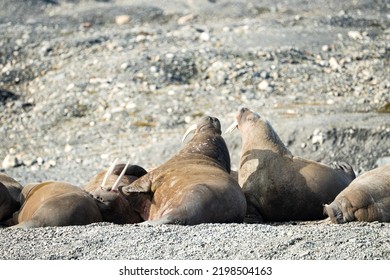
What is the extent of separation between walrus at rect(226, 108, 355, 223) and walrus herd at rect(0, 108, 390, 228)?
0.01m

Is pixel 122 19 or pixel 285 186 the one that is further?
pixel 122 19

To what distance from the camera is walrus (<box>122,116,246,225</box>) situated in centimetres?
1095

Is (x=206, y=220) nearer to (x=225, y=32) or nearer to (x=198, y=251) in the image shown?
(x=198, y=251)

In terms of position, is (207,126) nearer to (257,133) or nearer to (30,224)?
(257,133)

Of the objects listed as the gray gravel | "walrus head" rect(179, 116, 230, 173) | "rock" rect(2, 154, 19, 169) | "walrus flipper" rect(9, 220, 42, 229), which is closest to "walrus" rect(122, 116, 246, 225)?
"walrus head" rect(179, 116, 230, 173)

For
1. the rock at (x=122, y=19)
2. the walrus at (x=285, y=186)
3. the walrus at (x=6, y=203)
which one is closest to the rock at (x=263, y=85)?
the rock at (x=122, y=19)

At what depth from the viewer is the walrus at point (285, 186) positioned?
40.4ft

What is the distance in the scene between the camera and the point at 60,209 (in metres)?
11.2

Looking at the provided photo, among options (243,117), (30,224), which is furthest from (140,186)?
(243,117)

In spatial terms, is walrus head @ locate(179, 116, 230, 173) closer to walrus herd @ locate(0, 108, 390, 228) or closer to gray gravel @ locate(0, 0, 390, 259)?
walrus herd @ locate(0, 108, 390, 228)

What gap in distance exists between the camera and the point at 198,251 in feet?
31.1

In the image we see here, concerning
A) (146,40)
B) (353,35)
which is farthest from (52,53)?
(353,35)

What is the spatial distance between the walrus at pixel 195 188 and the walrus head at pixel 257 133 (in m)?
0.39

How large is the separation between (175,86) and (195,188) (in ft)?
40.7
